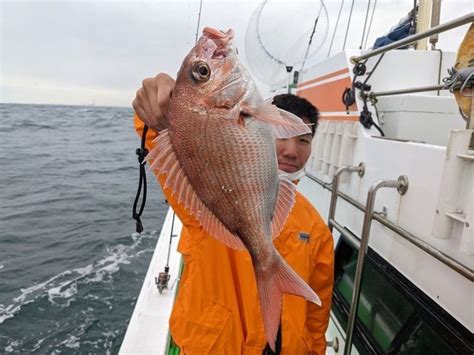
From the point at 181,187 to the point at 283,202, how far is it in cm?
37

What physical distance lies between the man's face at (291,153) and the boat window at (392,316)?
0.97 metres

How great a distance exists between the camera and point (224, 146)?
1.31m

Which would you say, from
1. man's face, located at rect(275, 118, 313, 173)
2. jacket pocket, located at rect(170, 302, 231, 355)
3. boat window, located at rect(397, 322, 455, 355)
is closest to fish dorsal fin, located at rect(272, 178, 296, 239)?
jacket pocket, located at rect(170, 302, 231, 355)

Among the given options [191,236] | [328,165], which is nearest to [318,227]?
[191,236]

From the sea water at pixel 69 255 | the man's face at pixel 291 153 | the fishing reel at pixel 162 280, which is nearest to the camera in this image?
the man's face at pixel 291 153

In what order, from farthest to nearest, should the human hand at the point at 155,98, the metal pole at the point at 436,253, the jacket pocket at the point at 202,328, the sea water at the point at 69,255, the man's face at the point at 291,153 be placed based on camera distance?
the sea water at the point at 69,255 < the man's face at the point at 291,153 < the jacket pocket at the point at 202,328 < the metal pole at the point at 436,253 < the human hand at the point at 155,98

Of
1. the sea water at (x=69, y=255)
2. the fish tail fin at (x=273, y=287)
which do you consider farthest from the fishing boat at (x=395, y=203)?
the sea water at (x=69, y=255)

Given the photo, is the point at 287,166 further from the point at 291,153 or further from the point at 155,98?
the point at 155,98

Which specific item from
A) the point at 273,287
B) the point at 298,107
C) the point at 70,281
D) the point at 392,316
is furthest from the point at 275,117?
the point at 70,281

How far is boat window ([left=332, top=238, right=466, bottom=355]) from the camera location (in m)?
2.10

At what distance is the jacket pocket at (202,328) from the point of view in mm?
1908

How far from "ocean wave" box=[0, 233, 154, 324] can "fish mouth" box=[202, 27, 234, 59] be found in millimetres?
6450

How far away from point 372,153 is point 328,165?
3.17 ft

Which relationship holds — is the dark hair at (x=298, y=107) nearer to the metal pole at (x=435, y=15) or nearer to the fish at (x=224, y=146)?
the fish at (x=224, y=146)
